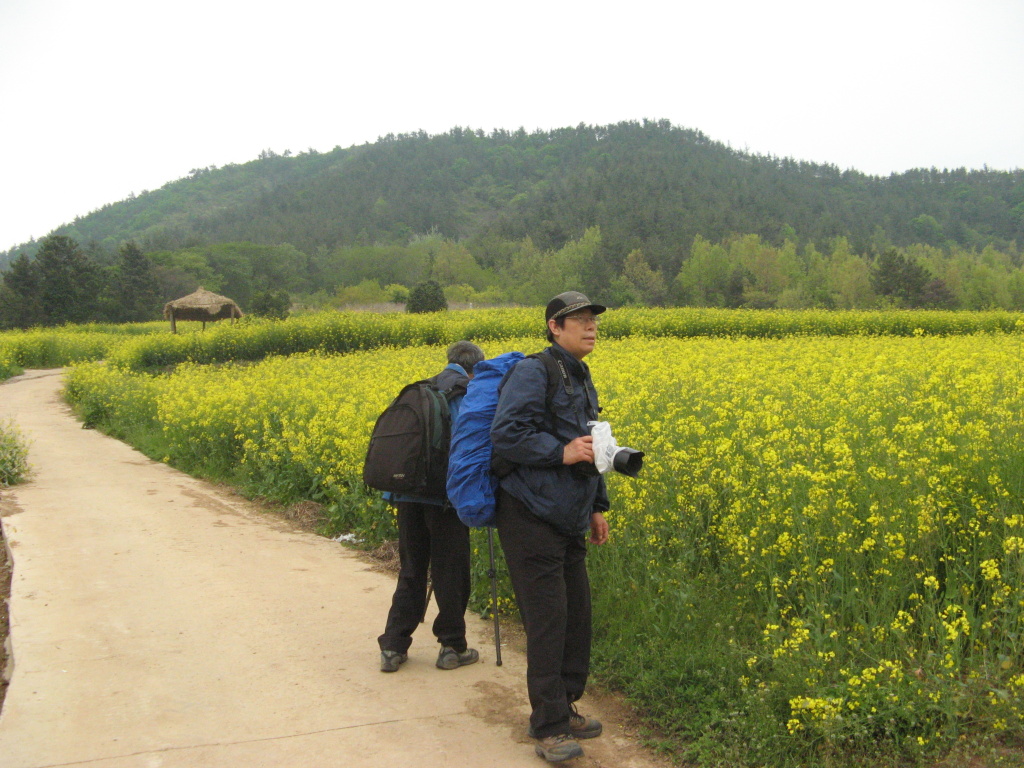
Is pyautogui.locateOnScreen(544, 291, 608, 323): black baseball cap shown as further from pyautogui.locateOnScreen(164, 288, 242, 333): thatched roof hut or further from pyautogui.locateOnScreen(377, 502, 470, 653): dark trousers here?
pyautogui.locateOnScreen(164, 288, 242, 333): thatched roof hut

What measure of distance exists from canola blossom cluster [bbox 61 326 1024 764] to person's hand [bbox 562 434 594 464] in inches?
49.1

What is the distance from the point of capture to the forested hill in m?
103

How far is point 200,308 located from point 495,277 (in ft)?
214

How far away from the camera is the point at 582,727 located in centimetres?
412

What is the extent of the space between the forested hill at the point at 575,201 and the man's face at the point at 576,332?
78.4 m

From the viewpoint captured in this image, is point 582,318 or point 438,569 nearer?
point 582,318

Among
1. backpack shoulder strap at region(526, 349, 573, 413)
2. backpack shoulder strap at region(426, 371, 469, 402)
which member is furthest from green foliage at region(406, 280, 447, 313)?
backpack shoulder strap at region(526, 349, 573, 413)

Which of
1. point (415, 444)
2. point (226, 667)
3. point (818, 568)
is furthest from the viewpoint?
point (226, 667)

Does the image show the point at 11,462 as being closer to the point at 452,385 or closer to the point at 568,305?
the point at 452,385

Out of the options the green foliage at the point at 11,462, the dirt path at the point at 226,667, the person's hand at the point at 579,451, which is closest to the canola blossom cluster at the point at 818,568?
the dirt path at the point at 226,667

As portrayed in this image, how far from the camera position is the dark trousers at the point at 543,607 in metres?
3.90

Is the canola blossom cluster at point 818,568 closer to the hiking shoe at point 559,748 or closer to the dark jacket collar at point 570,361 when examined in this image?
the hiking shoe at point 559,748

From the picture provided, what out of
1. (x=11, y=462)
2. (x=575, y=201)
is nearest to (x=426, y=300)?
(x=11, y=462)

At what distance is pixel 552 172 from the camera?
158 metres
